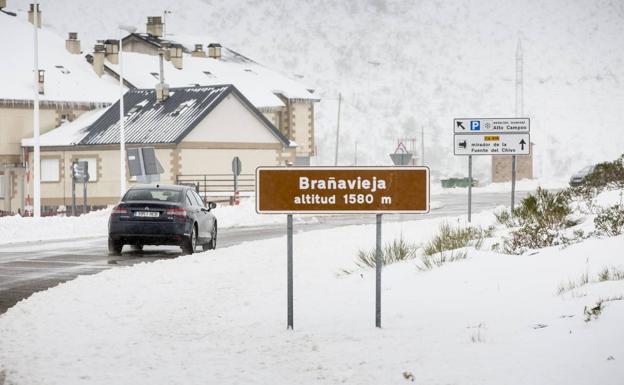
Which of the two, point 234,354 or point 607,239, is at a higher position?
point 607,239

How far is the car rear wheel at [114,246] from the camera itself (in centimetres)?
2139

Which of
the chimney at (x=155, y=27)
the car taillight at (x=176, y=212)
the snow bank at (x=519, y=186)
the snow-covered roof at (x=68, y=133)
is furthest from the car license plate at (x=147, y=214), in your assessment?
the chimney at (x=155, y=27)

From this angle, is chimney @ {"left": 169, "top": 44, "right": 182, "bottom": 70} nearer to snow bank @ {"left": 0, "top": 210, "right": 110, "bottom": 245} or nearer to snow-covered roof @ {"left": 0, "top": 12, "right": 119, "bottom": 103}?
snow-covered roof @ {"left": 0, "top": 12, "right": 119, "bottom": 103}

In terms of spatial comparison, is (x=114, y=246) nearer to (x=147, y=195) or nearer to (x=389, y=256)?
(x=147, y=195)

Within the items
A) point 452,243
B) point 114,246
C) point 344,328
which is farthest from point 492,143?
point 344,328

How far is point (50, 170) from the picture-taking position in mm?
59094

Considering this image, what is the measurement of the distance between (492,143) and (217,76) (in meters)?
52.5

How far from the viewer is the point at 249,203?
46.3m

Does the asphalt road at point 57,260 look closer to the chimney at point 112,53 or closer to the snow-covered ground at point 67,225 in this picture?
the snow-covered ground at point 67,225

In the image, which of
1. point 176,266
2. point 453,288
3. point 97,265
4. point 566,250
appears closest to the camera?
point 453,288

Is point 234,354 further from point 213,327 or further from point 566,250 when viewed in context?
point 566,250

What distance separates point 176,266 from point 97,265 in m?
2.03

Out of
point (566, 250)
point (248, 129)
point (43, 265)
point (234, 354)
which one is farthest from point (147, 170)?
point (234, 354)

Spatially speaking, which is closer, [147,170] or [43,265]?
[43,265]
